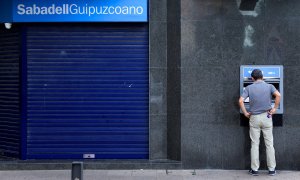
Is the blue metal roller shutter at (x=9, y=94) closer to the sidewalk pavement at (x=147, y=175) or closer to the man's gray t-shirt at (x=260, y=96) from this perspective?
the sidewalk pavement at (x=147, y=175)

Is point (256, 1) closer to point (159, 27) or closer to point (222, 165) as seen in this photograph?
point (159, 27)

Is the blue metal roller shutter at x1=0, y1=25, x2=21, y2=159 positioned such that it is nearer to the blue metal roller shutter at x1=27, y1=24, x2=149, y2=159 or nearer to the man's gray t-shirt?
the blue metal roller shutter at x1=27, y1=24, x2=149, y2=159

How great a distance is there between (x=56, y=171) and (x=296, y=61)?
4495 millimetres

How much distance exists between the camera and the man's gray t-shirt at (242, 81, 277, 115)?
830 cm

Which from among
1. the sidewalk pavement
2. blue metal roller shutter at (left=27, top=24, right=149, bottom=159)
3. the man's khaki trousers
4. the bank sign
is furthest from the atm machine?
the bank sign

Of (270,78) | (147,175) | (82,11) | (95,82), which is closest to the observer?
(147,175)

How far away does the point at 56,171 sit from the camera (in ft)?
29.0

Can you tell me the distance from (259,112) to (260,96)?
0.86 feet

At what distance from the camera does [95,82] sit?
30.2 feet

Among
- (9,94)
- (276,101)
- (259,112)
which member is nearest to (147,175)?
(259,112)

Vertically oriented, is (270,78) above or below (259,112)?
above

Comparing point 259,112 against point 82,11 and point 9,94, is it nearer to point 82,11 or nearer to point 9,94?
point 82,11

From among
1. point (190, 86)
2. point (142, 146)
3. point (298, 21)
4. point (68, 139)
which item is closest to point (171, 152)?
point (142, 146)

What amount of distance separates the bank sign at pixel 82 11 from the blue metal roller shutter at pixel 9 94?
1.68 ft
